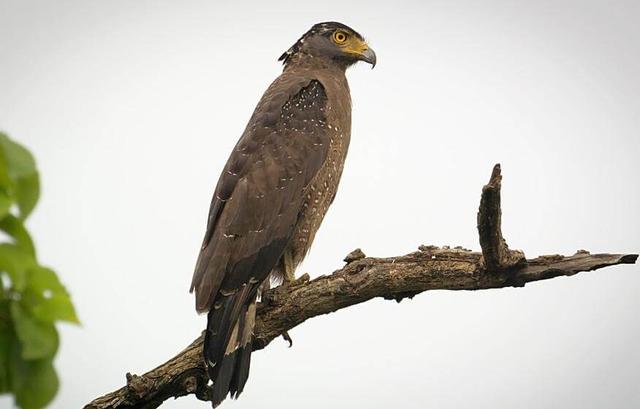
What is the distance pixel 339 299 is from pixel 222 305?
2.54ft

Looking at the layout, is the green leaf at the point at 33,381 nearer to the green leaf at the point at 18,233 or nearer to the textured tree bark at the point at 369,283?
the green leaf at the point at 18,233

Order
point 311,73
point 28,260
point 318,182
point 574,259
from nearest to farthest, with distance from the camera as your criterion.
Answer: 1. point 28,260
2. point 574,259
3. point 318,182
4. point 311,73

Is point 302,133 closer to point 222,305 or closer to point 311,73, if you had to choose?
point 311,73

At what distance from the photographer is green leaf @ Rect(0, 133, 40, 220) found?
1411 millimetres

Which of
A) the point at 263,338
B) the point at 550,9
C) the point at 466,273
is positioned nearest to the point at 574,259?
the point at 466,273

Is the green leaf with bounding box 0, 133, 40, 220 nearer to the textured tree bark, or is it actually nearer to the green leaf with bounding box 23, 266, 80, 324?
the green leaf with bounding box 23, 266, 80, 324

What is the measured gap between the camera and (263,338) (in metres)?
5.88

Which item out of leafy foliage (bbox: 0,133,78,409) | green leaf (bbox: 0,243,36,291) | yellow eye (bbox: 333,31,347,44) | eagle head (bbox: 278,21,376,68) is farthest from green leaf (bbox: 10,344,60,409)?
yellow eye (bbox: 333,31,347,44)

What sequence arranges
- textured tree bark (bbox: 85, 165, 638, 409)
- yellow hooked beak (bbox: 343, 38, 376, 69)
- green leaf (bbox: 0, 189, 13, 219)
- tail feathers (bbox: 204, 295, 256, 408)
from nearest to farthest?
green leaf (bbox: 0, 189, 13, 219) → textured tree bark (bbox: 85, 165, 638, 409) → tail feathers (bbox: 204, 295, 256, 408) → yellow hooked beak (bbox: 343, 38, 376, 69)

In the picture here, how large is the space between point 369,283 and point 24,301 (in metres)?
4.06

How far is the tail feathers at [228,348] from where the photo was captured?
539cm

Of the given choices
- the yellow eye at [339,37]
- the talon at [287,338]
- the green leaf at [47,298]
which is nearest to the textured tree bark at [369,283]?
the talon at [287,338]

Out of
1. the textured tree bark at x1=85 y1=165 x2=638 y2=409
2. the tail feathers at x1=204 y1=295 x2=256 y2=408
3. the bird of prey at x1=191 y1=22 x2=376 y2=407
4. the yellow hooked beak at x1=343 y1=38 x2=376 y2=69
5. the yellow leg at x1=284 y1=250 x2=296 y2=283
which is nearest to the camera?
the textured tree bark at x1=85 y1=165 x2=638 y2=409

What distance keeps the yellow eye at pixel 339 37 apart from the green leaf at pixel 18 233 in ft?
21.3
